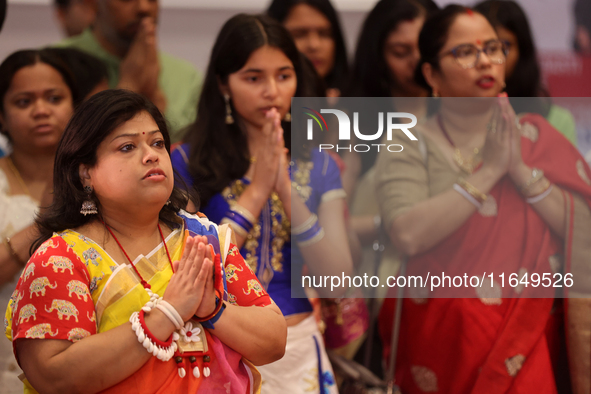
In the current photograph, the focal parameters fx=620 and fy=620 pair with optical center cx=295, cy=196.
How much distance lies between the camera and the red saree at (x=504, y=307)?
2.38m

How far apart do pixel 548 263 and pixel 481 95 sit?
742mm

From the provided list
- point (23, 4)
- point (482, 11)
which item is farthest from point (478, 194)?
point (23, 4)

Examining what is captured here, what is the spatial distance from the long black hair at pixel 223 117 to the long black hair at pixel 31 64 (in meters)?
0.56

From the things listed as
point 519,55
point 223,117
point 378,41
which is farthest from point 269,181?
point 519,55

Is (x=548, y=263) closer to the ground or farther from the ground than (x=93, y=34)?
closer to the ground

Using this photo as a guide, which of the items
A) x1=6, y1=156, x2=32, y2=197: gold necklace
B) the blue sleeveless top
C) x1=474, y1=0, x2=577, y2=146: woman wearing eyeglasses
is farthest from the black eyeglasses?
x1=6, y1=156, x2=32, y2=197: gold necklace

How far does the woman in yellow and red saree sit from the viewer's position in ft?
4.66

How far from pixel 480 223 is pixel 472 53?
709mm

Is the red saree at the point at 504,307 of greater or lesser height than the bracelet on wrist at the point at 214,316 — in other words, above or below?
below

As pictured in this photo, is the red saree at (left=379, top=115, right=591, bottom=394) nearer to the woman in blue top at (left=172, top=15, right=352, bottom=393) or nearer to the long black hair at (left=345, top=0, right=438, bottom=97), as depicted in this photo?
the woman in blue top at (left=172, top=15, right=352, bottom=393)

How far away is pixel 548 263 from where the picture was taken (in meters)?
2.50

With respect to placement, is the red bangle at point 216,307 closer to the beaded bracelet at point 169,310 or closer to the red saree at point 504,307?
the beaded bracelet at point 169,310

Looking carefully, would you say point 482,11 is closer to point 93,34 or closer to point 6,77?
point 93,34
